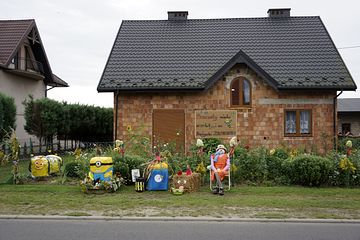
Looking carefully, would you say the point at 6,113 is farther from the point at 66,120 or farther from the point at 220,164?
the point at 220,164

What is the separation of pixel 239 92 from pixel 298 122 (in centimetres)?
287

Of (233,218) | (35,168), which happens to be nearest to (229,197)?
(233,218)

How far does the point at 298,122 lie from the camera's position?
17.6 m

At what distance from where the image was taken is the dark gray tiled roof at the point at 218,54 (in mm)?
17688

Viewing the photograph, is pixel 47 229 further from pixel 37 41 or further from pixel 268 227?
pixel 37 41

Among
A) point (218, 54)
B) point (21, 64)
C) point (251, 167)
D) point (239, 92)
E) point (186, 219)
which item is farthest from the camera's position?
point (21, 64)

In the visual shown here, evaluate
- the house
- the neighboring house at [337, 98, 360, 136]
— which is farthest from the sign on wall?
the neighboring house at [337, 98, 360, 136]

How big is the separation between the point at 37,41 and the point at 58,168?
19687 mm

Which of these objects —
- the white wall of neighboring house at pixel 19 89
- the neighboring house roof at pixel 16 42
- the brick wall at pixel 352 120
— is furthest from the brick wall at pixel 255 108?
the brick wall at pixel 352 120

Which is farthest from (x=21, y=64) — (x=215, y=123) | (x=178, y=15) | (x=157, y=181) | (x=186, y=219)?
(x=186, y=219)

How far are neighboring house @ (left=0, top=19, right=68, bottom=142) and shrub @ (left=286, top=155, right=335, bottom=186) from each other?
2077 centimetres

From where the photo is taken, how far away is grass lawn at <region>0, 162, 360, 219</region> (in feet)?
28.2

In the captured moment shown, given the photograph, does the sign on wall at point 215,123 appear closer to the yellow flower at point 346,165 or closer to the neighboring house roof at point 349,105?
the yellow flower at point 346,165

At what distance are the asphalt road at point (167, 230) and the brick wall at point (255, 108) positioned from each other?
386 inches
